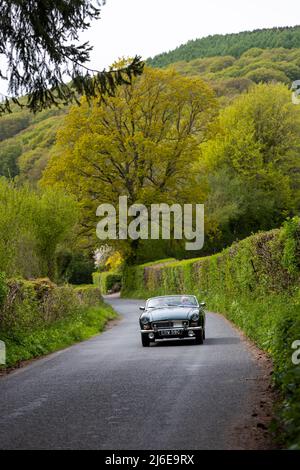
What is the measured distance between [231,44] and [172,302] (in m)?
146

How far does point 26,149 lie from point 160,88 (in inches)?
2284

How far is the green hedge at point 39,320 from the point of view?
693 inches

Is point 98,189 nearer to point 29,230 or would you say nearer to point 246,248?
point 29,230

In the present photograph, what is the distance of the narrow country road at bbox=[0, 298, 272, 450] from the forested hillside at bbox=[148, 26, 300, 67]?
126 metres

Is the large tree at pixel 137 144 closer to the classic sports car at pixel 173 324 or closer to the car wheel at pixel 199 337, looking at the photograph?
the classic sports car at pixel 173 324

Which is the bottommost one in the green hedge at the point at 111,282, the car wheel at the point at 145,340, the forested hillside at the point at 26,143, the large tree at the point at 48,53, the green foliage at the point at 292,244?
the green hedge at the point at 111,282

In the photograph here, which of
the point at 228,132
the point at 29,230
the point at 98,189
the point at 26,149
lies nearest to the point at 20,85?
the point at 29,230

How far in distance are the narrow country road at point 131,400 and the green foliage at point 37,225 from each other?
12.1 meters

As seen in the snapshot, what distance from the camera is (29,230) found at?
30141 millimetres

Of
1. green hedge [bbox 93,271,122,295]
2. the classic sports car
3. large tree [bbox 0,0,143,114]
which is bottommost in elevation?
green hedge [bbox 93,271,122,295]

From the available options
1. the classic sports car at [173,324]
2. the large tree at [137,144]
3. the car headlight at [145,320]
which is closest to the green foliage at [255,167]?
the large tree at [137,144]

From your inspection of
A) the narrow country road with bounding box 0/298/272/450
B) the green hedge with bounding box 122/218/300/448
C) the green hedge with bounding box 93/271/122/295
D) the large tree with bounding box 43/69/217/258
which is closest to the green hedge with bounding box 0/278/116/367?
the narrow country road with bounding box 0/298/272/450

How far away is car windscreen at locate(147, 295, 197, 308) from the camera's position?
20436 mm

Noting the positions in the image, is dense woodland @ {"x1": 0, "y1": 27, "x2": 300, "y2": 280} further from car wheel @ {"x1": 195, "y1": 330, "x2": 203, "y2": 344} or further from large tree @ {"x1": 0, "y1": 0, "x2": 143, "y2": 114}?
large tree @ {"x1": 0, "y1": 0, "x2": 143, "y2": 114}
